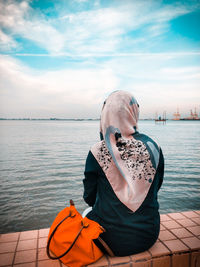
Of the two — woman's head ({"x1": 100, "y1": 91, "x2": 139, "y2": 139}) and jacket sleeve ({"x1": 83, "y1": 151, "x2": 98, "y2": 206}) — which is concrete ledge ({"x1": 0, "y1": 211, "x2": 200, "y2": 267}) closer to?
jacket sleeve ({"x1": 83, "y1": 151, "x2": 98, "y2": 206})

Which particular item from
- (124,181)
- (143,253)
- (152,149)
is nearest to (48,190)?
(143,253)

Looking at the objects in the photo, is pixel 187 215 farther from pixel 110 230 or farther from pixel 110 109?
pixel 110 109

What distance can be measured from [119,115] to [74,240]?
1.18 m

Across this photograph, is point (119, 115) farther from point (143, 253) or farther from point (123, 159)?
point (143, 253)

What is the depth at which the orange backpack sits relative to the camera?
1.74 m

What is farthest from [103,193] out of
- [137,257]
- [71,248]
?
[137,257]

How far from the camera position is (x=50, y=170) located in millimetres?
9227

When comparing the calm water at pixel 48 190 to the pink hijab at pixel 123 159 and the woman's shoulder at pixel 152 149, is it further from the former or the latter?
the woman's shoulder at pixel 152 149

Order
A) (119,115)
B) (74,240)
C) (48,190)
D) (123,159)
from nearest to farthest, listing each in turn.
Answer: (74,240) → (123,159) → (119,115) → (48,190)

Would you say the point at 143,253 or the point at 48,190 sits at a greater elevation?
the point at 143,253

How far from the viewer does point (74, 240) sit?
1.71 metres

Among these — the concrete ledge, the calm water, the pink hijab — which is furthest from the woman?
the calm water

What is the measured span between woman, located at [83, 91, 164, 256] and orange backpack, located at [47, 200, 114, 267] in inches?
4.9

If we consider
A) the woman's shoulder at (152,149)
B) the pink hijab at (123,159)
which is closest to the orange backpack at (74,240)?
the pink hijab at (123,159)
